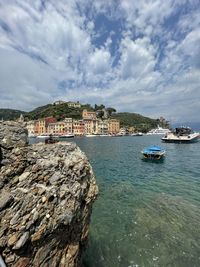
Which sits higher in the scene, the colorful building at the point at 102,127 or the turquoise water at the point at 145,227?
the colorful building at the point at 102,127

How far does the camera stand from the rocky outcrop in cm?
423

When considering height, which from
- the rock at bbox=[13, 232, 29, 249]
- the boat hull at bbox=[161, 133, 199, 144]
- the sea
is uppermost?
the rock at bbox=[13, 232, 29, 249]

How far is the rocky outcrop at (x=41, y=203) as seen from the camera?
4234 mm

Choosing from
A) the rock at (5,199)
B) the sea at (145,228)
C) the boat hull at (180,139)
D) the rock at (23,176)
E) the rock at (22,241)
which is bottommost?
the sea at (145,228)

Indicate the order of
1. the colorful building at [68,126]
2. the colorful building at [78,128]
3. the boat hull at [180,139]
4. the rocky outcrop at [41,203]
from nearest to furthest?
the rocky outcrop at [41,203], the boat hull at [180,139], the colorful building at [68,126], the colorful building at [78,128]

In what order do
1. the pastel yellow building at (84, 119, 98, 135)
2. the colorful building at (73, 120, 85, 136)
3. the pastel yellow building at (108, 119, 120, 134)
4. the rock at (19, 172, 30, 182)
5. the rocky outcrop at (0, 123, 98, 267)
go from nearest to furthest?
the rocky outcrop at (0, 123, 98, 267), the rock at (19, 172, 30, 182), the colorful building at (73, 120, 85, 136), the pastel yellow building at (84, 119, 98, 135), the pastel yellow building at (108, 119, 120, 134)

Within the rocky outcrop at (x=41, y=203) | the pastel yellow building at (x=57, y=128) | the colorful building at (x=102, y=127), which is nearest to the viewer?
the rocky outcrop at (x=41, y=203)

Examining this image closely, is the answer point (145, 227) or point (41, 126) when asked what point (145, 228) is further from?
point (41, 126)

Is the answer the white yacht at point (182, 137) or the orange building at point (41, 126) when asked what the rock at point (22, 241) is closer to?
the white yacht at point (182, 137)

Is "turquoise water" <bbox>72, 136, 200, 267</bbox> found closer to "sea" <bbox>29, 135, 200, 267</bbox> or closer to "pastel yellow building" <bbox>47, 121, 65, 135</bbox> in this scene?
"sea" <bbox>29, 135, 200, 267</bbox>

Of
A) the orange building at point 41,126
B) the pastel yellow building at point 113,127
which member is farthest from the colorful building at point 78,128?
the pastel yellow building at point 113,127

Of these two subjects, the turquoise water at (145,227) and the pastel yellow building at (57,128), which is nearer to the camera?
the turquoise water at (145,227)

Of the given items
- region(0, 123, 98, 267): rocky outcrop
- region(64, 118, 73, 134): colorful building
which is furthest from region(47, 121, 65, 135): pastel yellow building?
region(0, 123, 98, 267): rocky outcrop

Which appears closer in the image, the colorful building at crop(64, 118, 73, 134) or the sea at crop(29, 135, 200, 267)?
the sea at crop(29, 135, 200, 267)
